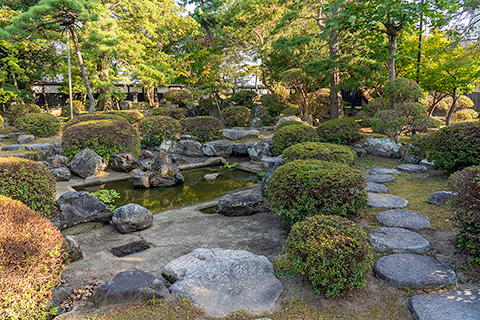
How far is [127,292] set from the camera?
2.93 metres

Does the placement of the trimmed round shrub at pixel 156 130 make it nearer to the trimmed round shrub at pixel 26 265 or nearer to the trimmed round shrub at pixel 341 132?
the trimmed round shrub at pixel 341 132

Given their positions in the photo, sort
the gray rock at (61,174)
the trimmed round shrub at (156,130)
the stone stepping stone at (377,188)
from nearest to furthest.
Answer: the stone stepping stone at (377,188), the gray rock at (61,174), the trimmed round shrub at (156,130)

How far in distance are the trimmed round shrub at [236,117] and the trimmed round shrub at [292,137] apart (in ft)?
21.5

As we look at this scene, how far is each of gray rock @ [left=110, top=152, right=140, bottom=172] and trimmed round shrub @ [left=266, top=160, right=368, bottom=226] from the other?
619cm

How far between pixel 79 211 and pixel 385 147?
28.3 feet

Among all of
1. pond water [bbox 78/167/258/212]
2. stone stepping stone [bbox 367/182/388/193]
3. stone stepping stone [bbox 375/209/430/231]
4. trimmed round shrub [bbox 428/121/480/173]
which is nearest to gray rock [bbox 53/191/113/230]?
pond water [bbox 78/167/258/212]

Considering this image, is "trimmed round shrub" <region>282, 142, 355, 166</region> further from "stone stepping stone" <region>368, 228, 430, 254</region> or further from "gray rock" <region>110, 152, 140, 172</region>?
"gray rock" <region>110, 152, 140, 172</region>

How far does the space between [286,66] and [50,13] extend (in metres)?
10.6

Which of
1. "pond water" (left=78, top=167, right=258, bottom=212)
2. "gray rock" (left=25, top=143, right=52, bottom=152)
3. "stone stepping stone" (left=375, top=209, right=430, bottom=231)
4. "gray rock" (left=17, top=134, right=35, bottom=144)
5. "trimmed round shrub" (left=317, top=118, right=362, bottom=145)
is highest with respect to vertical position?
"trimmed round shrub" (left=317, top=118, right=362, bottom=145)

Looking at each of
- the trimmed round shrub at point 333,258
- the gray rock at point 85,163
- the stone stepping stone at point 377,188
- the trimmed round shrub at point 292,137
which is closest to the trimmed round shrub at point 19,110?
the gray rock at point 85,163

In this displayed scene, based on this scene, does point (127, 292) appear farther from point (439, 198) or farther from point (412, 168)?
point (412, 168)

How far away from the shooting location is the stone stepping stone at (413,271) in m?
3.04

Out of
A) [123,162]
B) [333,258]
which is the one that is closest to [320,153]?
[333,258]

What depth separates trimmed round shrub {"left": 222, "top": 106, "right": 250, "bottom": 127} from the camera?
16242 millimetres
